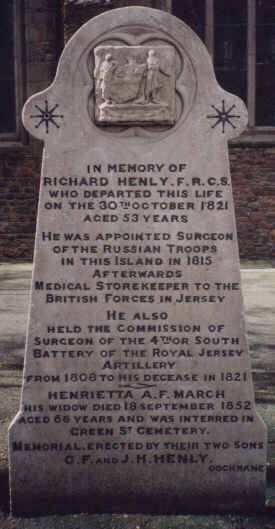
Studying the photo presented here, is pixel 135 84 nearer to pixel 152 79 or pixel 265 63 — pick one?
pixel 152 79

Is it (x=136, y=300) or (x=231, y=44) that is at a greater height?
(x=231, y=44)

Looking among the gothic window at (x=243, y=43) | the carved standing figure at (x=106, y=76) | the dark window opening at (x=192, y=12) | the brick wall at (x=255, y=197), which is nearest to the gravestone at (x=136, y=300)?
the carved standing figure at (x=106, y=76)

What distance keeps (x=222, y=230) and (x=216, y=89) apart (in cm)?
65

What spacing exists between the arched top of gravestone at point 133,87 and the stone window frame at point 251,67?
8.92m

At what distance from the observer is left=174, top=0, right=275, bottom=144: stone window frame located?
36.1ft

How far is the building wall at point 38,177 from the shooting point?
11125 millimetres

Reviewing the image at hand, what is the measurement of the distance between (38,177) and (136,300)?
370 inches

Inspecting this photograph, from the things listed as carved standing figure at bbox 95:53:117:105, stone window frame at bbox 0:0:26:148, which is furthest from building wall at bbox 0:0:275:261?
carved standing figure at bbox 95:53:117:105

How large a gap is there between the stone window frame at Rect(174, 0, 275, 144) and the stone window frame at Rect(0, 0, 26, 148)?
3.86 m

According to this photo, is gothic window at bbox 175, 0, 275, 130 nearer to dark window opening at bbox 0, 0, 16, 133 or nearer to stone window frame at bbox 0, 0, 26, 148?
stone window frame at bbox 0, 0, 26, 148

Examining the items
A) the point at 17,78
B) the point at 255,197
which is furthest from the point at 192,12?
the point at 255,197

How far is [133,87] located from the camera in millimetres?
2541

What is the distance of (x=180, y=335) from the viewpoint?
257 centimetres

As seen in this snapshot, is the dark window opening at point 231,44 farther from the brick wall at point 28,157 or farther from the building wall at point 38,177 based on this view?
the brick wall at point 28,157
